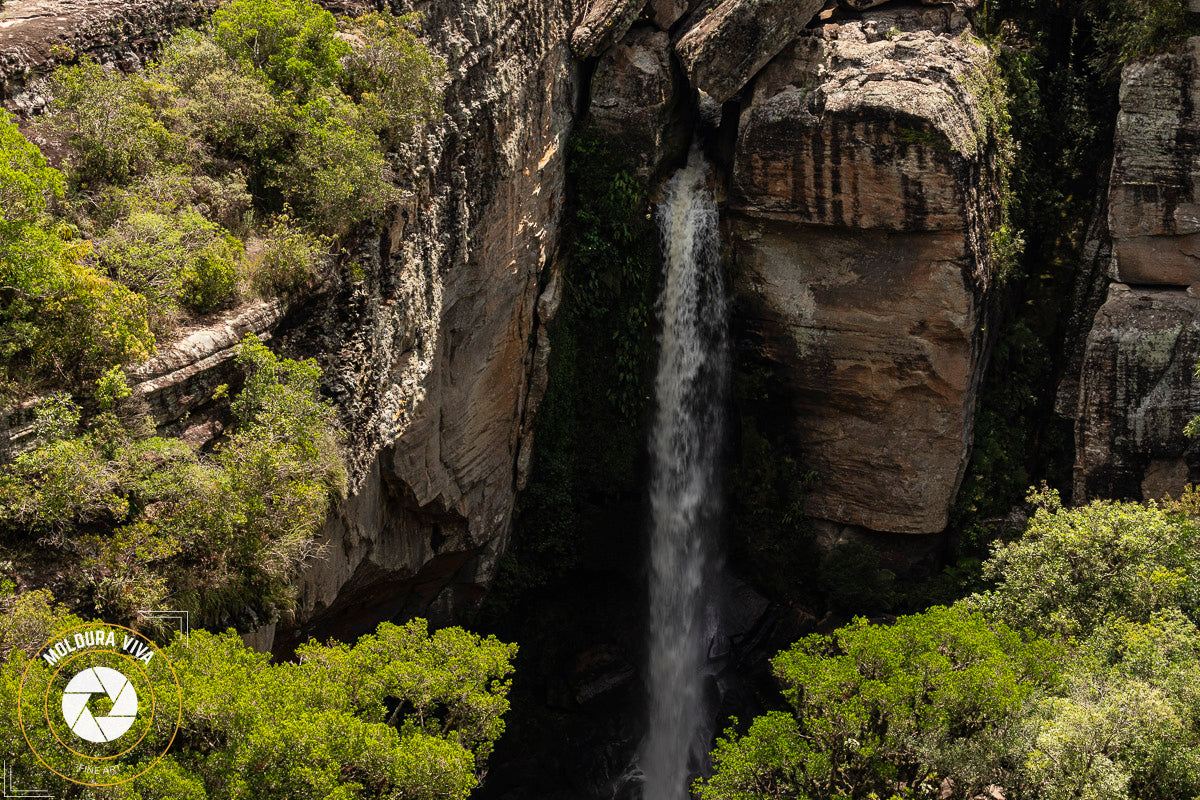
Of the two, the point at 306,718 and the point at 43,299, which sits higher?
the point at 43,299

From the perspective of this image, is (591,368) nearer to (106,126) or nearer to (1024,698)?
(106,126)

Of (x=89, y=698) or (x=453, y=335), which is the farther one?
(x=453, y=335)

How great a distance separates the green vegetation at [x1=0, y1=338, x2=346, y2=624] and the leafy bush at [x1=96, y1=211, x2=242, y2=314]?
1006 mm

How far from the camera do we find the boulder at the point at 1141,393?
1967 cm

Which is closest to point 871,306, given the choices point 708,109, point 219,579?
point 708,109

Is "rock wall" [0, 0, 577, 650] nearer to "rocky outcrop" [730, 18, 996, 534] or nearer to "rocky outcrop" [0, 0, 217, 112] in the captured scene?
"rocky outcrop" [0, 0, 217, 112]

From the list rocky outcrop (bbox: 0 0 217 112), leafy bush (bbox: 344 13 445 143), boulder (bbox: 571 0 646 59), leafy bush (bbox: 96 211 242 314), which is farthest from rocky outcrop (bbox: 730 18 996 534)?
leafy bush (bbox: 96 211 242 314)

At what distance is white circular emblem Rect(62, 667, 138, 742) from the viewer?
8.04m

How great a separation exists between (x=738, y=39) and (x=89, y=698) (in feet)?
54.6

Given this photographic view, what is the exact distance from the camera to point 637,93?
69.3ft

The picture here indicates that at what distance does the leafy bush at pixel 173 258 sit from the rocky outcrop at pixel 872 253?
11.4 metres

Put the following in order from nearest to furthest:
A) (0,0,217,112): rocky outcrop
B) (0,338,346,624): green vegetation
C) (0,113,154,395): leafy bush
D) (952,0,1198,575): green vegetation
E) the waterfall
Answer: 1. (0,338,346,624): green vegetation
2. (0,113,154,395): leafy bush
3. (0,0,217,112): rocky outcrop
4. (952,0,1198,575): green vegetation
5. the waterfall

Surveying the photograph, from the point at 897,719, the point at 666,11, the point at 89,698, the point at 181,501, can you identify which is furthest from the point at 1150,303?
the point at 89,698

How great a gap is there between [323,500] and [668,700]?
12.8m
